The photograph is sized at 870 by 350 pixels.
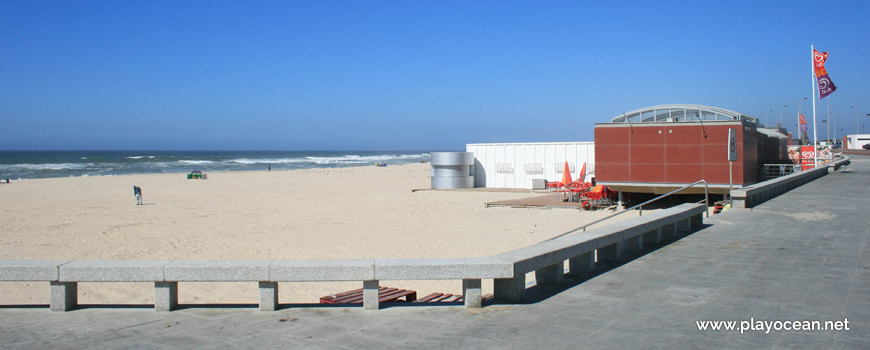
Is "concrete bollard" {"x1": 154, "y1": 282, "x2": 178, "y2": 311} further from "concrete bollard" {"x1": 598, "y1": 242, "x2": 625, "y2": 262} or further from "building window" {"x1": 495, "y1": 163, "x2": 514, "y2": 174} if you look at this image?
"building window" {"x1": 495, "y1": 163, "x2": 514, "y2": 174}

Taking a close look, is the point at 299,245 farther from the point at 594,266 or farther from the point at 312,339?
the point at 312,339

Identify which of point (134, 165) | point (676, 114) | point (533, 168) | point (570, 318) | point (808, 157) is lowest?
point (570, 318)

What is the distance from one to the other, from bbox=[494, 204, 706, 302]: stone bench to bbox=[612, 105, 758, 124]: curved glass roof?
13.9m

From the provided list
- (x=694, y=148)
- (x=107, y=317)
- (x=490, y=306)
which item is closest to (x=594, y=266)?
(x=490, y=306)

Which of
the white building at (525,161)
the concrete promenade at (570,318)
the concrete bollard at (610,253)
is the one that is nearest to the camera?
the concrete promenade at (570,318)

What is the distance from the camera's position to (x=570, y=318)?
5.26 meters

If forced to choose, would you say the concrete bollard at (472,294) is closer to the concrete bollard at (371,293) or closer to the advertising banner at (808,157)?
the concrete bollard at (371,293)

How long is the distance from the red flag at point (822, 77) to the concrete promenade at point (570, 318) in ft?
75.2

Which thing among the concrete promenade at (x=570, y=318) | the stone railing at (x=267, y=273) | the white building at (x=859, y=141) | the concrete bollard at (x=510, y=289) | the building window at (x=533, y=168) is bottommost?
the concrete promenade at (x=570, y=318)

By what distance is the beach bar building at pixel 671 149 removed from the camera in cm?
2073

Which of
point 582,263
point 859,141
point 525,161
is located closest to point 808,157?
point 525,161

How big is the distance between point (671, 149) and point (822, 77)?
10.5 m

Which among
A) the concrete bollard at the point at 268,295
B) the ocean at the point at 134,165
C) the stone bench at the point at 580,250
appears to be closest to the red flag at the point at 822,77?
the stone bench at the point at 580,250

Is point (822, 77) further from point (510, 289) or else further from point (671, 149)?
point (510, 289)
